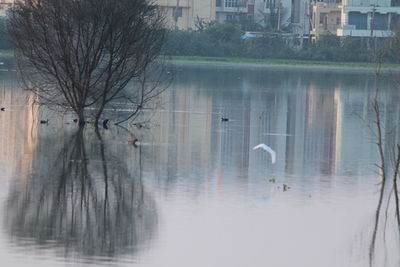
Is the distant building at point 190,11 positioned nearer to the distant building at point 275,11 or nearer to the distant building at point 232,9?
the distant building at point 275,11

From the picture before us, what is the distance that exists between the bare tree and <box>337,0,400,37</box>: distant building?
301 ft

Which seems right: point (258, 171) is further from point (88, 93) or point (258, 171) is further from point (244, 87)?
point (244, 87)

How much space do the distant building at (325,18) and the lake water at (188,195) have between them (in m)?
97.2

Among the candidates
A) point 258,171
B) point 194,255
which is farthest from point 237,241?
point 258,171

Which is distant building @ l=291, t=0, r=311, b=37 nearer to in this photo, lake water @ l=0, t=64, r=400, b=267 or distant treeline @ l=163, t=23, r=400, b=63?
distant treeline @ l=163, t=23, r=400, b=63

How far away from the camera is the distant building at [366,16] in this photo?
122812mm

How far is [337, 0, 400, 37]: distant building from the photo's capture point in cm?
12281

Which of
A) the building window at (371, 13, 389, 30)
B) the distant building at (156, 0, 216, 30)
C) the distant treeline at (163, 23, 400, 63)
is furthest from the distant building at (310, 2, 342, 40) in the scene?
the distant building at (156, 0, 216, 30)

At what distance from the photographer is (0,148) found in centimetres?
2602

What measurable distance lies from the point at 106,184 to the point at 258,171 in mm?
3993

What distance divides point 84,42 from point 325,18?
104376 mm

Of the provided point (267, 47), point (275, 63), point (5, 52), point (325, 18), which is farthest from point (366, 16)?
point (5, 52)

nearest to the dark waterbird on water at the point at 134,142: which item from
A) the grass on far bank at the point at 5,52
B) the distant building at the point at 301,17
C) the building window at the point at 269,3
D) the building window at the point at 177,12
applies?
the grass on far bank at the point at 5,52

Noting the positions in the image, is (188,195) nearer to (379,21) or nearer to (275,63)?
(275,63)
